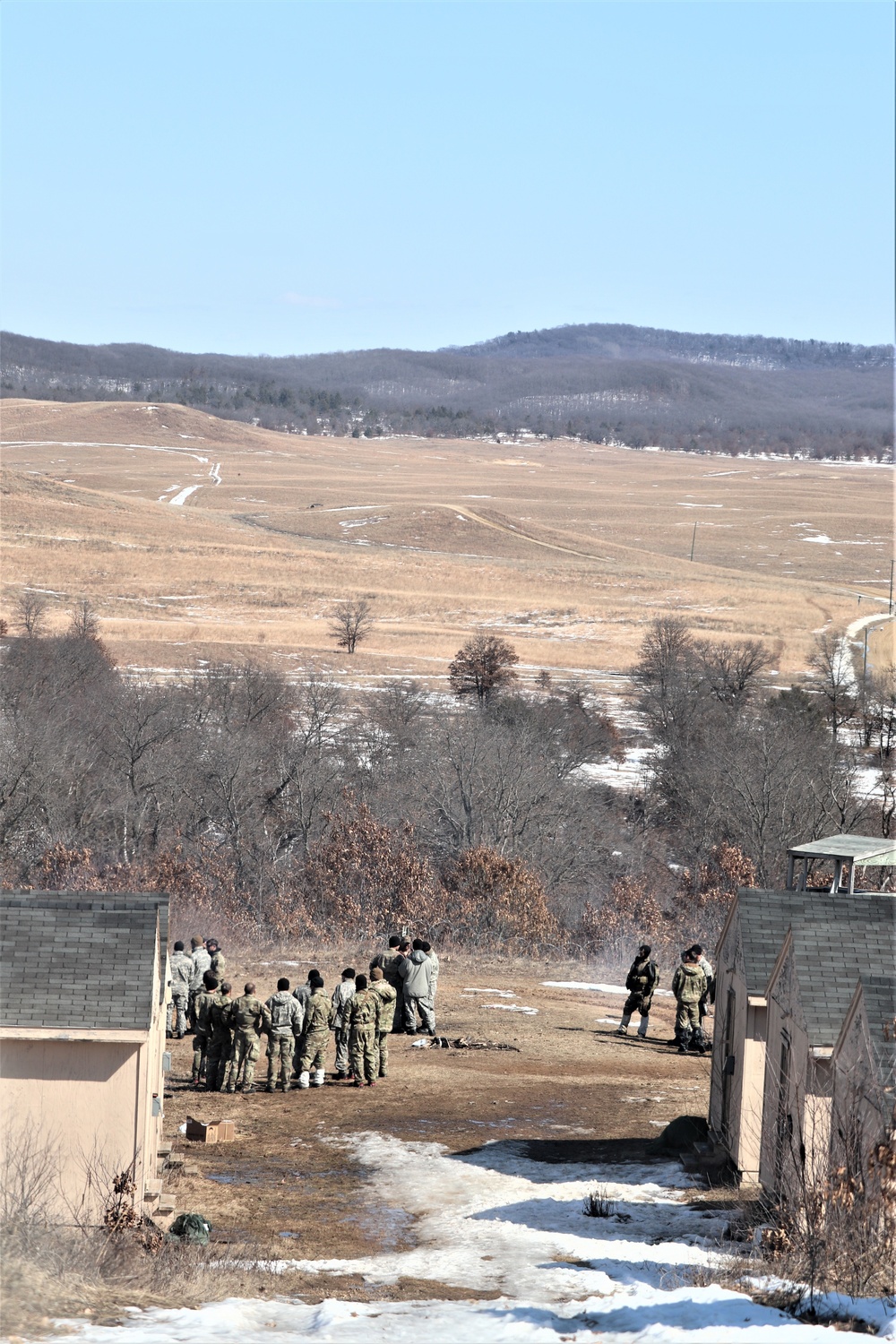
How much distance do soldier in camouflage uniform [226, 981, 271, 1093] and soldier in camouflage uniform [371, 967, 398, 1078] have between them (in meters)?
1.28

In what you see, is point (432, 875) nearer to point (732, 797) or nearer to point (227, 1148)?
point (732, 797)

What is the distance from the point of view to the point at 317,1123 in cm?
1445

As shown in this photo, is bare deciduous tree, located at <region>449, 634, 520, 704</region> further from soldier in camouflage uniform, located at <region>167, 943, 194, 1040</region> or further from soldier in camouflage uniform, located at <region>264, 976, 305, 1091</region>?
soldier in camouflage uniform, located at <region>264, 976, 305, 1091</region>

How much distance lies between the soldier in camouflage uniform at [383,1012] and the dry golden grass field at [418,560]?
43090mm

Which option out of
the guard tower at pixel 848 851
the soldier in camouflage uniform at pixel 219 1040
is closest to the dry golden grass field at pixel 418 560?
the soldier in camouflage uniform at pixel 219 1040

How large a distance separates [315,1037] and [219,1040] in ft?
3.43

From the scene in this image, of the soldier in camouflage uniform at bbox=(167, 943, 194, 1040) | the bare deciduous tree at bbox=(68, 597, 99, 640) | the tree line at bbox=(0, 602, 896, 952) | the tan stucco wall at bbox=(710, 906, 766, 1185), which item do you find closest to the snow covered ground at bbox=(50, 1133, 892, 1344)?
the tan stucco wall at bbox=(710, 906, 766, 1185)

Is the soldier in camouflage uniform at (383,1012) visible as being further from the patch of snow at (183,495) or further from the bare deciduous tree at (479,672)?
the patch of snow at (183,495)

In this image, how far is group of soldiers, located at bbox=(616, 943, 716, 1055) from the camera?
17.7 meters

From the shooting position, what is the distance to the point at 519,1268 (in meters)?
10.4

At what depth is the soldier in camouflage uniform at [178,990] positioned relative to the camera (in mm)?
17406

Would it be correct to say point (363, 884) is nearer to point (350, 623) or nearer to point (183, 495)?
point (350, 623)

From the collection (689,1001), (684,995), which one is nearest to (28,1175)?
(684,995)

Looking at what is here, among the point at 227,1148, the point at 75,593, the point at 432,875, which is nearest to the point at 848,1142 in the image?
the point at 227,1148
